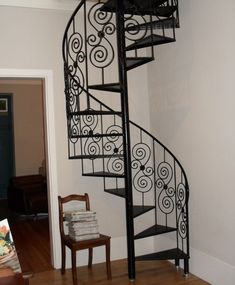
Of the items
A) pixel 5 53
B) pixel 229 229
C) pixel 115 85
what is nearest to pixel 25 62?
pixel 5 53

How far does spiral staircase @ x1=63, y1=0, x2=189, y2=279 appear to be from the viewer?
368 centimetres

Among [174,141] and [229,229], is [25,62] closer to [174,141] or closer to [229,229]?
[174,141]

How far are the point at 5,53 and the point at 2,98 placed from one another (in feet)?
16.9

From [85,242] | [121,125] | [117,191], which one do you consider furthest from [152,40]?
[85,242]

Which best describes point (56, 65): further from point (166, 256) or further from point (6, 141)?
point (6, 141)

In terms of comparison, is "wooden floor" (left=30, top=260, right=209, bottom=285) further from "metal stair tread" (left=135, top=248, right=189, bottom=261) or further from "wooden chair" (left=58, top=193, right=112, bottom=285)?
"metal stair tread" (left=135, top=248, right=189, bottom=261)

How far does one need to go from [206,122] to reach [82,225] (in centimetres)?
170

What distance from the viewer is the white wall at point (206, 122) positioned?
10.8ft

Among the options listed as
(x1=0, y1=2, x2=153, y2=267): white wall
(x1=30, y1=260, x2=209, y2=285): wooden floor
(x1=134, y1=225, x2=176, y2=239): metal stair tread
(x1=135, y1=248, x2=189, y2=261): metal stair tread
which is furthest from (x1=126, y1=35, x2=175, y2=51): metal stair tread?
(x1=30, y1=260, x2=209, y2=285): wooden floor

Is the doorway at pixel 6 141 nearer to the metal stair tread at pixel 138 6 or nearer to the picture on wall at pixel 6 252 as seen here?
the metal stair tread at pixel 138 6

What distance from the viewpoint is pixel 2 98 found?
8898mm

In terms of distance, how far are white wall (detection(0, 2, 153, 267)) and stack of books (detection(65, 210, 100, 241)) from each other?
1.33ft

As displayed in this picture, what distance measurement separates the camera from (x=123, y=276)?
3.90 metres

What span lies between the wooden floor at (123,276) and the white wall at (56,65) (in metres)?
0.23
